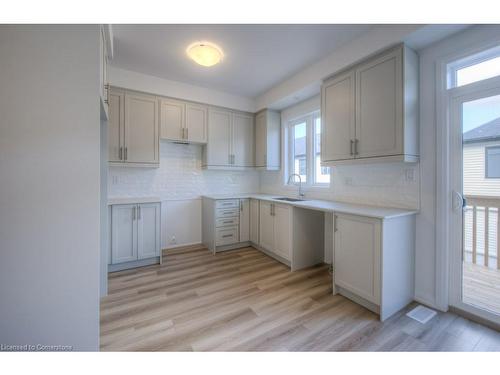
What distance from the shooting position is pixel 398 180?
84.6 inches

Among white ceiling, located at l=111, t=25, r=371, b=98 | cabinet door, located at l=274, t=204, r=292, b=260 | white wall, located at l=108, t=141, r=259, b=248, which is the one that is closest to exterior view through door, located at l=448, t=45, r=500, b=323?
white ceiling, located at l=111, t=25, r=371, b=98

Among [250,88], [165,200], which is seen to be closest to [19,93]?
[165,200]

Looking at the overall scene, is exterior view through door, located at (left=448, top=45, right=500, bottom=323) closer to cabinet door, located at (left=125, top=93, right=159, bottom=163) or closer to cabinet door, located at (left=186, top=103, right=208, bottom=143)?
cabinet door, located at (left=186, top=103, right=208, bottom=143)

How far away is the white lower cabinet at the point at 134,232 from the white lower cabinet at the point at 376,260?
7.89ft

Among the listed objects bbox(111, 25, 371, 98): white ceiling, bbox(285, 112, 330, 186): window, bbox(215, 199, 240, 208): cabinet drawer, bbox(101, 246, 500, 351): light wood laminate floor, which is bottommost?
bbox(101, 246, 500, 351): light wood laminate floor

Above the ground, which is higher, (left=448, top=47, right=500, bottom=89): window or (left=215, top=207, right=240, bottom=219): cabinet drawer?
(left=448, top=47, right=500, bottom=89): window

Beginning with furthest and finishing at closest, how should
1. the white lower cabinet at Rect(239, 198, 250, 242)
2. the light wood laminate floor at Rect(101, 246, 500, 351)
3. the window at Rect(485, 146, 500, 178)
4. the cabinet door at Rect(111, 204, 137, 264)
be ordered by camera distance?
the white lower cabinet at Rect(239, 198, 250, 242) < the cabinet door at Rect(111, 204, 137, 264) < the window at Rect(485, 146, 500, 178) < the light wood laminate floor at Rect(101, 246, 500, 351)

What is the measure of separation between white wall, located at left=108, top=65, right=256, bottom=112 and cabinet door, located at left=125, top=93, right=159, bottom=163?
0.50 feet

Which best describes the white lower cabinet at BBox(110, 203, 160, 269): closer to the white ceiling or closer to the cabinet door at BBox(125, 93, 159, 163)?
the cabinet door at BBox(125, 93, 159, 163)

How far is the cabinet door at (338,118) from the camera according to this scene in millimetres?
2268

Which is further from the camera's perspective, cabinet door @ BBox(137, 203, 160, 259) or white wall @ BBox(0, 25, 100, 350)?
cabinet door @ BBox(137, 203, 160, 259)

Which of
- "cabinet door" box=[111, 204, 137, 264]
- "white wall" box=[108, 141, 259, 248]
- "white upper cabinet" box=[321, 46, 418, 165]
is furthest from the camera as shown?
"white wall" box=[108, 141, 259, 248]

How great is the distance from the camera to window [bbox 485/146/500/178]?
161 centimetres

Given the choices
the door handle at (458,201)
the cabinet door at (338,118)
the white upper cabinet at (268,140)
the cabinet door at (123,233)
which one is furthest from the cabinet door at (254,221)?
the door handle at (458,201)
